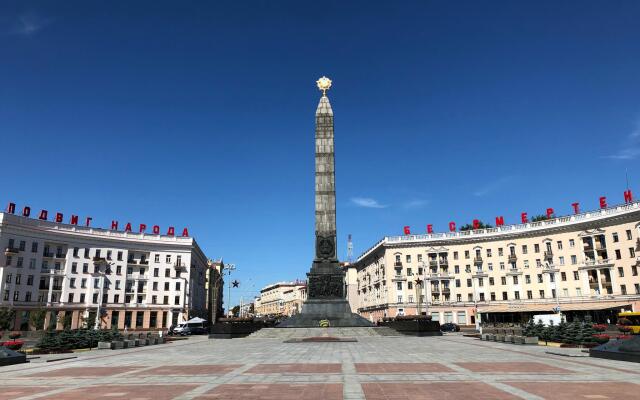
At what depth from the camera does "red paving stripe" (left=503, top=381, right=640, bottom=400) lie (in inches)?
384

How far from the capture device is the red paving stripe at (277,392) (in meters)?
9.88

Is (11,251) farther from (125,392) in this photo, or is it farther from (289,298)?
(289,298)

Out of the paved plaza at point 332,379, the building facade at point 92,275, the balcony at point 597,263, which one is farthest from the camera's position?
the building facade at point 92,275

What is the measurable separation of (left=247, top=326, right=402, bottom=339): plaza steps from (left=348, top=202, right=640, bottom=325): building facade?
73.2 ft

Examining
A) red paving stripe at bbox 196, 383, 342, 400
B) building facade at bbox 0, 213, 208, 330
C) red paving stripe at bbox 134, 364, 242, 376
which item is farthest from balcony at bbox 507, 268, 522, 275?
red paving stripe at bbox 196, 383, 342, 400

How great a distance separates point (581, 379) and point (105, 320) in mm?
76341

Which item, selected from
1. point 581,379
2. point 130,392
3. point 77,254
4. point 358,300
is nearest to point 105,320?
Answer: point 77,254

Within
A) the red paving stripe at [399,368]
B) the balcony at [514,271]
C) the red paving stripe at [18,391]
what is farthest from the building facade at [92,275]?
the red paving stripe at [399,368]

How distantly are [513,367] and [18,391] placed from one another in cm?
1476

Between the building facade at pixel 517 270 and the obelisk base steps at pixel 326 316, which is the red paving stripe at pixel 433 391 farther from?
the building facade at pixel 517 270

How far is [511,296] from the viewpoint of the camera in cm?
7519

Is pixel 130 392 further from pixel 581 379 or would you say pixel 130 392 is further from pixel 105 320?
pixel 105 320

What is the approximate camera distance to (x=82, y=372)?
50.0 ft

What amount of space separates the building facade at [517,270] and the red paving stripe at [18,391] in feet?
167
